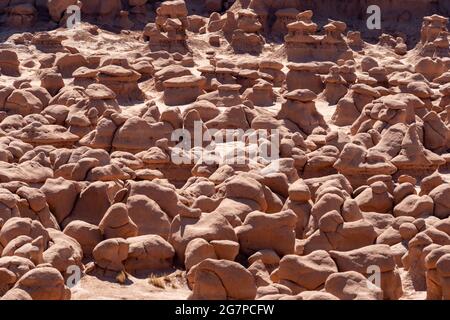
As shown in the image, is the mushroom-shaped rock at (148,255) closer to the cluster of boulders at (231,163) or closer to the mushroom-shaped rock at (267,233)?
the cluster of boulders at (231,163)

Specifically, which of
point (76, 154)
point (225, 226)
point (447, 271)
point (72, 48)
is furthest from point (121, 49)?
point (447, 271)

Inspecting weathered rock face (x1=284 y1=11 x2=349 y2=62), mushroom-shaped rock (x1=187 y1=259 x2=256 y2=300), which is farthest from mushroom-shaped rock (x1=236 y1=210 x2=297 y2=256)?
weathered rock face (x1=284 y1=11 x2=349 y2=62)

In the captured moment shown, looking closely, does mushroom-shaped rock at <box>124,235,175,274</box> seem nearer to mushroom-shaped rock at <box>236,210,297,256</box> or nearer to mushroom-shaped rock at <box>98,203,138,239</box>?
mushroom-shaped rock at <box>98,203,138,239</box>

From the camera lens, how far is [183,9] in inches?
1307

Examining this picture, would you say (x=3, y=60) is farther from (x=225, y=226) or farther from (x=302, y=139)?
(x=225, y=226)

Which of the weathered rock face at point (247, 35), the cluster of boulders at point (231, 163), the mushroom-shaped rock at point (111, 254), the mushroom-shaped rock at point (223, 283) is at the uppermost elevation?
the mushroom-shaped rock at point (223, 283)

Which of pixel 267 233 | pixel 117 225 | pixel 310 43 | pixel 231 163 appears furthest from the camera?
pixel 310 43

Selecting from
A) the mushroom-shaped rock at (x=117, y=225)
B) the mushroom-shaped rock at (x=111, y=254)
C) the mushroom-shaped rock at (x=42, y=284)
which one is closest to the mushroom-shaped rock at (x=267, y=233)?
the mushroom-shaped rock at (x=117, y=225)

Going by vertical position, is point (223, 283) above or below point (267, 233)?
above

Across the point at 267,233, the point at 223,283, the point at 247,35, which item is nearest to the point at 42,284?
the point at 223,283

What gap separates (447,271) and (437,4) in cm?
2340

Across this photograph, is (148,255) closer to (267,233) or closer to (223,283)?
(267,233)

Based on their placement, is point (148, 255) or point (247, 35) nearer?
point (148, 255)

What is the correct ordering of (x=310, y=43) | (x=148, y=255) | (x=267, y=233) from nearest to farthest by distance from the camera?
1. (x=148, y=255)
2. (x=267, y=233)
3. (x=310, y=43)
